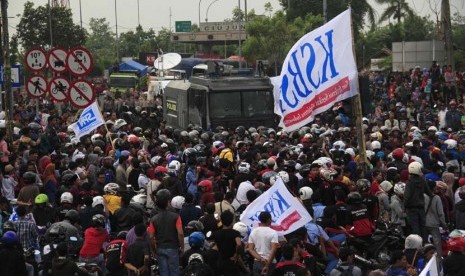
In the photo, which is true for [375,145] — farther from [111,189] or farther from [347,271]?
[347,271]

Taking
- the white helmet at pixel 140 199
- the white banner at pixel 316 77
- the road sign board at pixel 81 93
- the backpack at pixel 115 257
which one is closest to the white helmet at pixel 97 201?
the white helmet at pixel 140 199

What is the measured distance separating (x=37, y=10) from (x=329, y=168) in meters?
52.4

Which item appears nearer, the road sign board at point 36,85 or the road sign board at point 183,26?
the road sign board at point 36,85

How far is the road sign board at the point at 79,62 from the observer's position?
71.7ft

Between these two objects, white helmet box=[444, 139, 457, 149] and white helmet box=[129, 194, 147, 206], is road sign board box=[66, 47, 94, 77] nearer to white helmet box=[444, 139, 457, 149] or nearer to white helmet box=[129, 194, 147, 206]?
white helmet box=[129, 194, 147, 206]

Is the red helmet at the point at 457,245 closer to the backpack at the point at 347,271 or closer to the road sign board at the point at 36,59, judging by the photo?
the backpack at the point at 347,271

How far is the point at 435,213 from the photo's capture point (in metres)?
15.6

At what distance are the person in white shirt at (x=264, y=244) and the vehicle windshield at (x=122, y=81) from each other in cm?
5012

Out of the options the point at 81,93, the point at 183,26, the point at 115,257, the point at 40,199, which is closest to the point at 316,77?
the point at 40,199

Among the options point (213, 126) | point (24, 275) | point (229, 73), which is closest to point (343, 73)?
point (24, 275)

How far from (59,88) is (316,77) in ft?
24.3

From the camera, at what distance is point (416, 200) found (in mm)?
15648

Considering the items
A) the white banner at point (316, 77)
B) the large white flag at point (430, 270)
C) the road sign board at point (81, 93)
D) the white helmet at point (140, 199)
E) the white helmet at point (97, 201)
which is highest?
the white banner at point (316, 77)

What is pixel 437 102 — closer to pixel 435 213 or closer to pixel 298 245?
pixel 435 213
